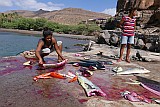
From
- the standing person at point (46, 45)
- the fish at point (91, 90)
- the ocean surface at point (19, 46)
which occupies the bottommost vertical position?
the ocean surface at point (19, 46)

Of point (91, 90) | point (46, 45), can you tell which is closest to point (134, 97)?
point (91, 90)

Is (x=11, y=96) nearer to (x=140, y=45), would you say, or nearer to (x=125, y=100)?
(x=125, y=100)

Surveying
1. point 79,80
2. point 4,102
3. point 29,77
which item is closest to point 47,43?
point 29,77

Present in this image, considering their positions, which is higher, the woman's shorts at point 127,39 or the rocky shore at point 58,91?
the woman's shorts at point 127,39

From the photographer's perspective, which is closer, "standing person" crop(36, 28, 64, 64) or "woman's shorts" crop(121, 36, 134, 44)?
"standing person" crop(36, 28, 64, 64)

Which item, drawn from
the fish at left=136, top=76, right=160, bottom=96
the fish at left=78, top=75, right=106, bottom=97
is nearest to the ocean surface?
the fish at left=136, top=76, right=160, bottom=96

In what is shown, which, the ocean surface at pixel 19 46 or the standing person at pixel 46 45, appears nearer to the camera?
the standing person at pixel 46 45

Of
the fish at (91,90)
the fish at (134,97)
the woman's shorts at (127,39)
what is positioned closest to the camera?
the fish at (134,97)

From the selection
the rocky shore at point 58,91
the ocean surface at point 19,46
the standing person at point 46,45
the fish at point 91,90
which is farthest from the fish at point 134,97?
the ocean surface at point 19,46

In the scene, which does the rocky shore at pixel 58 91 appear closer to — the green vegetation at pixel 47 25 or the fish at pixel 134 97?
the fish at pixel 134 97

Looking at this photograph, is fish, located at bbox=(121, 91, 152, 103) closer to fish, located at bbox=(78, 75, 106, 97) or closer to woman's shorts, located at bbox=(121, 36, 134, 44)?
fish, located at bbox=(78, 75, 106, 97)

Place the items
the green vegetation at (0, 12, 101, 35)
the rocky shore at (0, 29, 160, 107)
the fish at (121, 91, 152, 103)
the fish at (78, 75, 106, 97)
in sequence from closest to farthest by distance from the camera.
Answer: the rocky shore at (0, 29, 160, 107), the fish at (121, 91, 152, 103), the fish at (78, 75, 106, 97), the green vegetation at (0, 12, 101, 35)

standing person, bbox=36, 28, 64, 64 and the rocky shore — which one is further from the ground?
standing person, bbox=36, 28, 64, 64

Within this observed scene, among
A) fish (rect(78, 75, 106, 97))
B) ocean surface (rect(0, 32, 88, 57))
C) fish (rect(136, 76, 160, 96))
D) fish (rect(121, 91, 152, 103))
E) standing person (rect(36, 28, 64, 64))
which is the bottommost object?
ocean surface (rect(0, 32, 88, 57))
